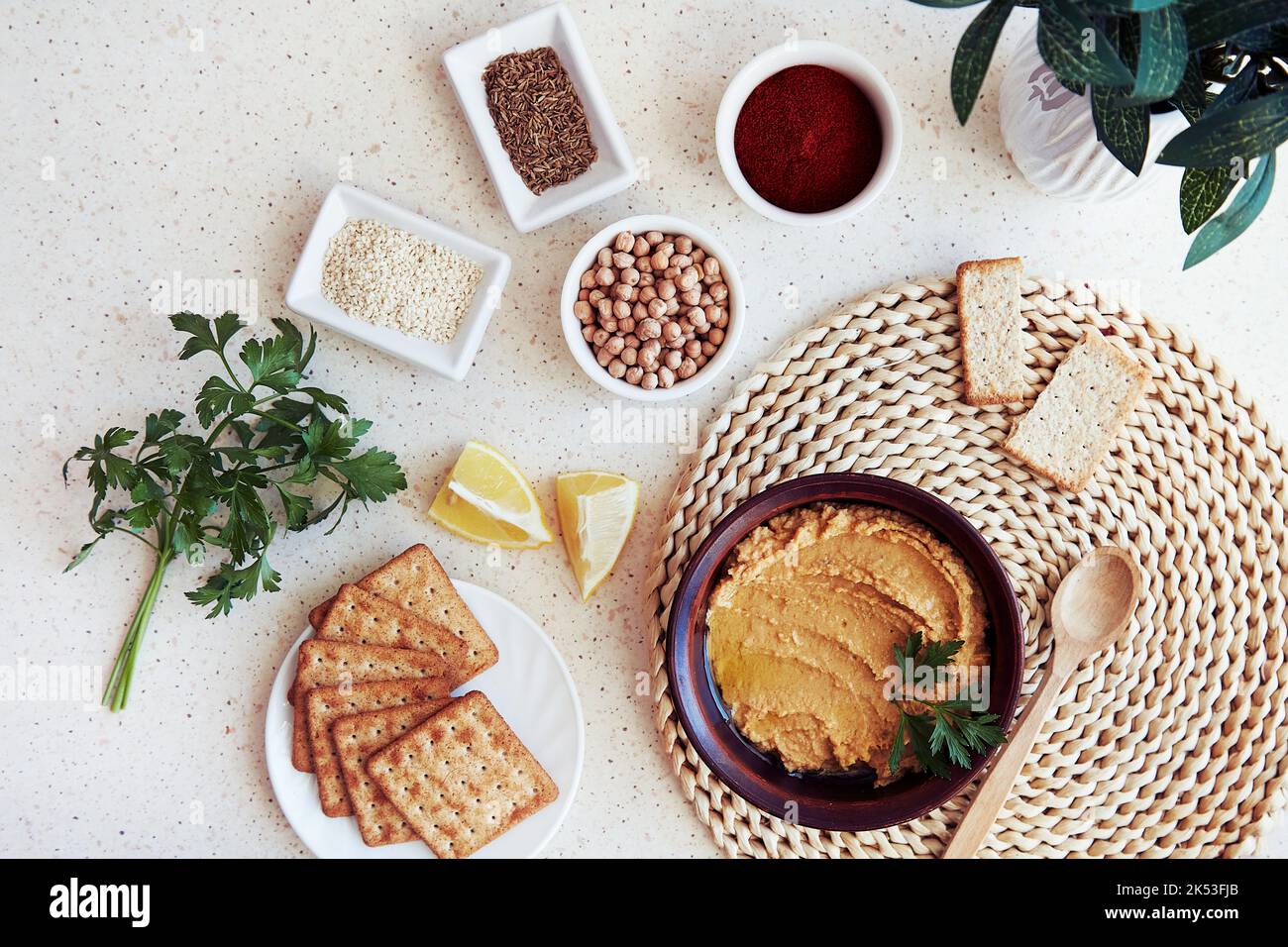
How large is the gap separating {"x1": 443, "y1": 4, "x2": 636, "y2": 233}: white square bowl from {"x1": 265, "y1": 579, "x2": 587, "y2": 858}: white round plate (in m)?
0.66

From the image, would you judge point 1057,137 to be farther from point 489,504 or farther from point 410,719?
point 410,719

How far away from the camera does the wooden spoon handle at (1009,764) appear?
1508 mm

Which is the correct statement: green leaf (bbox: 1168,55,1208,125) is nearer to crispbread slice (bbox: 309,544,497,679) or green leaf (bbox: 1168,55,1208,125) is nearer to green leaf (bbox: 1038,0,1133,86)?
green leaf (bbox: 1038,0,1133,86)

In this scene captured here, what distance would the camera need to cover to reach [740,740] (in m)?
1.51

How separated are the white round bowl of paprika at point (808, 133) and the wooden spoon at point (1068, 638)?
0.70 metres

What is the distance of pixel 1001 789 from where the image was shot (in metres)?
1.51

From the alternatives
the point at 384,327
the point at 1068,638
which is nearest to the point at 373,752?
the point at 384,327

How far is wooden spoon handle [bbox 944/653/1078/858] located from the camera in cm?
151

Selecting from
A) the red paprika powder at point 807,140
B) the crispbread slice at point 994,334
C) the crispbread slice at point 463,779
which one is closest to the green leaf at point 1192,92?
the crispbread slice at point 994,334

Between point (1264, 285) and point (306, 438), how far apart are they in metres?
1.66

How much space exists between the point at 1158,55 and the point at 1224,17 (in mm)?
133

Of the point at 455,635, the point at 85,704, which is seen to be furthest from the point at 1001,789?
the point at 85,704

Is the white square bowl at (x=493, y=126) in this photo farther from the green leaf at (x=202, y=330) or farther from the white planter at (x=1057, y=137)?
the white planter at (x=1057, y=137)
